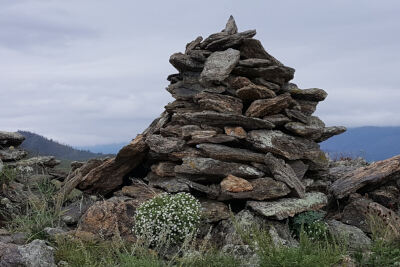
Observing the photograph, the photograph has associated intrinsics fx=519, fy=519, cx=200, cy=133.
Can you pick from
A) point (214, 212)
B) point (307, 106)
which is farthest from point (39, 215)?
point (307, 106)

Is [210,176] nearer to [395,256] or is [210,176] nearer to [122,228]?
[122,228]

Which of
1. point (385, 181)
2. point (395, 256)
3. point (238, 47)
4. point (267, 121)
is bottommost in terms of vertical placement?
point (395, 256)

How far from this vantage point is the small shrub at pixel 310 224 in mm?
13578

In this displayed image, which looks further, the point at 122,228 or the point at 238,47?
the point at 238,47

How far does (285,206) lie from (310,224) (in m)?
0.80

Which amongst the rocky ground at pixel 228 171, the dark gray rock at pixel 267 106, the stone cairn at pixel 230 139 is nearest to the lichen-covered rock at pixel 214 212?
the rocky ground at pixel 228 171

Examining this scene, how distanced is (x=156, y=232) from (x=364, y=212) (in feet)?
20.2

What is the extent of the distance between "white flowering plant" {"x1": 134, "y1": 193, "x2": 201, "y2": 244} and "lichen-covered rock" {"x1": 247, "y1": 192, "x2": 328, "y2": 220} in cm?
162

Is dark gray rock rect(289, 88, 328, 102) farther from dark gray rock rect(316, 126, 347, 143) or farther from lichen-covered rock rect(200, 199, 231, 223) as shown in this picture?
lichen-covered rock rect(200, 199, 231, 223)

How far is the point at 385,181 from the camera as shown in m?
16.4

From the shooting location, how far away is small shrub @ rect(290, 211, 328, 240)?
44.5 ft

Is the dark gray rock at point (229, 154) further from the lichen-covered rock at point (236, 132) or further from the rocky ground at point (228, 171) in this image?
the lichen-covered rock at point (236, 132)

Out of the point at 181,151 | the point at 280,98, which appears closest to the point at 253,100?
the point at 280,98

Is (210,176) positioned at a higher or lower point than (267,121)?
lower
